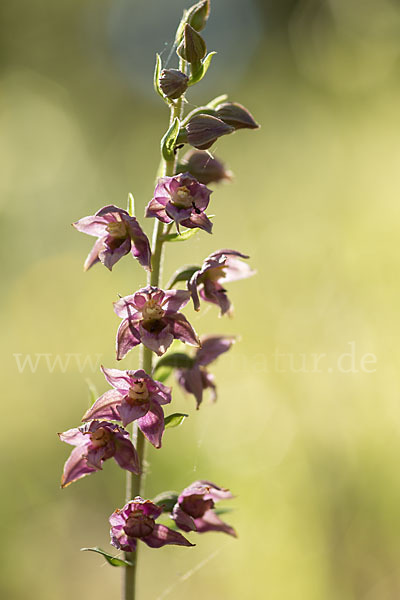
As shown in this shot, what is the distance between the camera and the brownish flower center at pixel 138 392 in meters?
1.58

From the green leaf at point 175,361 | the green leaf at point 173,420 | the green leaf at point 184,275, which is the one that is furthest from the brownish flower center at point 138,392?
the green leaf at point 184,275

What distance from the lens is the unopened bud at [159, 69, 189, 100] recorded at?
1.63m

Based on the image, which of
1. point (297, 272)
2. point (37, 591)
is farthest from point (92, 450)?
point (297, 272)

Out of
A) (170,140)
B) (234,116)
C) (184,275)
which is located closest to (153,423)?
(184,275)

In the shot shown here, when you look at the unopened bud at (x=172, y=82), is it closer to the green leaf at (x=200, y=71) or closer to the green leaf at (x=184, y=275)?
the green leaf at (x=200, y=71)

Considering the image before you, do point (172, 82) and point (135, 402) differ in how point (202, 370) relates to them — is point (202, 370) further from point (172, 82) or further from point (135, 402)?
point (172, 82)

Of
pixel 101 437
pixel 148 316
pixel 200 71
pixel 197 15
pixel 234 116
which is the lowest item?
pixel 101 437

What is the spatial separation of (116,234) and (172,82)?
462 mm

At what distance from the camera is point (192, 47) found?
1.69 meters

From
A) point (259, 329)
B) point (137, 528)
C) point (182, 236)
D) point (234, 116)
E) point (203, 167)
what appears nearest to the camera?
point (137, 528)

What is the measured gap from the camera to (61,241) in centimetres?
564

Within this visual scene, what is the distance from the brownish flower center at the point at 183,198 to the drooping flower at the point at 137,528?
816mm

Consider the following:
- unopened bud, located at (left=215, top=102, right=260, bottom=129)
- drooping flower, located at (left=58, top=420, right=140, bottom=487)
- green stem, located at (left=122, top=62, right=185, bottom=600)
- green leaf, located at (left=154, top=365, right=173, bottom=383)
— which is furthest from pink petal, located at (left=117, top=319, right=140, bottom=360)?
unopened bud, located at (left=215, top=102, right=260, bottom=129)

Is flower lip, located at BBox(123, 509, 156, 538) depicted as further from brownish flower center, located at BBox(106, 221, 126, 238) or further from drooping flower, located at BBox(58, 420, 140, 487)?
brownish flower center, located at BBox(106, 221, 126, 238)
